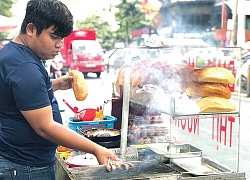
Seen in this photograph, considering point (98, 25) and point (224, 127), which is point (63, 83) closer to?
point (224, 127)

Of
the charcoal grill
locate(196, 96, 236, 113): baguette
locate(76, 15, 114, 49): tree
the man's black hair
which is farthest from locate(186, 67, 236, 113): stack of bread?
locate(76, 15, 114, 49): tree

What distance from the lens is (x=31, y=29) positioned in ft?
6.38

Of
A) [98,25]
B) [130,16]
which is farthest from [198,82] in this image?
[98,25]

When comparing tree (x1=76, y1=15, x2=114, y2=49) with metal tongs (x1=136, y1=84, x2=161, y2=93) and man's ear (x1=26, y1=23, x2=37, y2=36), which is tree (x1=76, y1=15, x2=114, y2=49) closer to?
metal tongs (x1=136, y1=84, x2=161, y2=93)

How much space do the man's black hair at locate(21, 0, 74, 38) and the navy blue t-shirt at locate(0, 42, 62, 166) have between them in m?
0.15

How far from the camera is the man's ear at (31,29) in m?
1.93

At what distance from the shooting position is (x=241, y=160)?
6.02 m

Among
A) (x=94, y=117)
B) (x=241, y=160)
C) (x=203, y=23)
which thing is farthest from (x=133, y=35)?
(x=94, y=117)

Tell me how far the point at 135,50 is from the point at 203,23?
81.6ft

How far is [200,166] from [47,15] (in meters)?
1.62

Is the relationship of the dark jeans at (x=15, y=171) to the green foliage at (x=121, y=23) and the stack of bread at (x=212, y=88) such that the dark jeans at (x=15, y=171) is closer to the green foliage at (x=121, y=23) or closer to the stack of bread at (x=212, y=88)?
the stack of bread at (x=212, y=88)

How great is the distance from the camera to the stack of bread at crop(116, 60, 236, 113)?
2723 mm

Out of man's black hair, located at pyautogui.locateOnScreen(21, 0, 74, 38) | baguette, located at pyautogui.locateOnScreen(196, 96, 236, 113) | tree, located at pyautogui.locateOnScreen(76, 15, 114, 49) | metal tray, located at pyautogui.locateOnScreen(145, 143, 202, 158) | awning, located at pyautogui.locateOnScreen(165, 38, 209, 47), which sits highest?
tree, located at pyautogui.locateOnScreen(76, 15, 114, 49)

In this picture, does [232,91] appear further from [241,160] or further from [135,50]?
[241,160]
